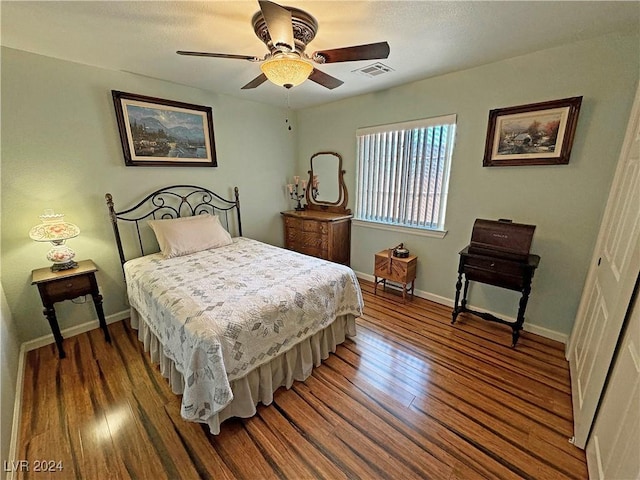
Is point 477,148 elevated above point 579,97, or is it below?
below

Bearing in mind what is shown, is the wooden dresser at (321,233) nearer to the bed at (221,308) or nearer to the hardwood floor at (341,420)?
the bed at (221,308)

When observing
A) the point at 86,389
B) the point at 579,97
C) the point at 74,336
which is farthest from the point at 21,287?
the point at 579,97

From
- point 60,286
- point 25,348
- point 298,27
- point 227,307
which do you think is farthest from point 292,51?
point 25,348

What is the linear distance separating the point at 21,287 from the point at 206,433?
2.17m

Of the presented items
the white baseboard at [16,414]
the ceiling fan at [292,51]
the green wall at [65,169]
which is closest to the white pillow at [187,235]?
the green wall at [65,169]

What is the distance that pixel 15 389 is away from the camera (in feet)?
5.84

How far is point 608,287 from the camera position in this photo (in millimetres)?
1562

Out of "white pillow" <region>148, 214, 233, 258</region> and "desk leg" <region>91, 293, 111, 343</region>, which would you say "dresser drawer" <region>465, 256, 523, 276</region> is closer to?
"white pillow" <region>148, 214, 233, 258</region>

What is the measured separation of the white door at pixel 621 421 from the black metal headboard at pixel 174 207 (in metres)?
3.58

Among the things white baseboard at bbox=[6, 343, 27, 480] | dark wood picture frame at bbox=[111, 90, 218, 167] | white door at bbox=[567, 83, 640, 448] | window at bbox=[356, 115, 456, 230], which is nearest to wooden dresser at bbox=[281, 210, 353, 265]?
window at bbox=[356, 115, 456, 230]

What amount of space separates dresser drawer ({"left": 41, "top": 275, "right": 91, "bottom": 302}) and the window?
3080mm

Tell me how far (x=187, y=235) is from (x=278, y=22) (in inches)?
85.2

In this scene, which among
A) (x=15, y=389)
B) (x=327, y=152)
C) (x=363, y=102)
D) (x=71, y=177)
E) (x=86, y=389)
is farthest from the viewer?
(x=327, y=152)

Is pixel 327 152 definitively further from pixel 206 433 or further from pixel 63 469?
pixel 63 469
